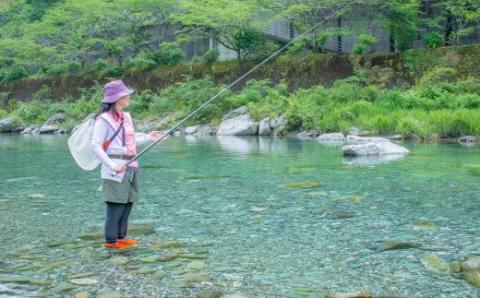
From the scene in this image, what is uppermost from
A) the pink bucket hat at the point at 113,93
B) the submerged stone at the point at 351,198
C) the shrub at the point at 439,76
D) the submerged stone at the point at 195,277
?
the shrub at the point at 439,76

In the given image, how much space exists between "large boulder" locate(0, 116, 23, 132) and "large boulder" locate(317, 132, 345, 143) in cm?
1907

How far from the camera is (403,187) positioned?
26.2 feet

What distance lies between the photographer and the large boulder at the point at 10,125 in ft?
102

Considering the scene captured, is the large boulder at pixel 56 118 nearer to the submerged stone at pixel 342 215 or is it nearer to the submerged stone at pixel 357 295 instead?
the submerged stone at pixel 342 215

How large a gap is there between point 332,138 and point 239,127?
5.14 metres

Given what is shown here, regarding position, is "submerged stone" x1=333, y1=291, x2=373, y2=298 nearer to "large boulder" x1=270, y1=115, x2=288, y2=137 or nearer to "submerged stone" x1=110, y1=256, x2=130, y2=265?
"submerged stone" x1=110, y1=256, x2=130, y2=265

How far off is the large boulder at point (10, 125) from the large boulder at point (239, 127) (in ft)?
44.8

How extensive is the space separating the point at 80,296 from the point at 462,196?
5125 mm

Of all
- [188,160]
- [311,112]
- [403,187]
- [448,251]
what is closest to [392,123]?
[311,112]

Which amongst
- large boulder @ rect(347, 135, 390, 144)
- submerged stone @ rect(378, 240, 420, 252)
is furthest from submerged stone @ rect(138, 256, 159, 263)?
large boulder @ rect(347, 135, 390, 144)

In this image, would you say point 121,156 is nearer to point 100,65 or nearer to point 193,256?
point 193,256

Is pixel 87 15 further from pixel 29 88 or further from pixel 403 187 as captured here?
pixel 403 187

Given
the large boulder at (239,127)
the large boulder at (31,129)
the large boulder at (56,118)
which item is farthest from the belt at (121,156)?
the large boulder at (56,118)

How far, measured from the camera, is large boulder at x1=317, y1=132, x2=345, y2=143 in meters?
18.3
